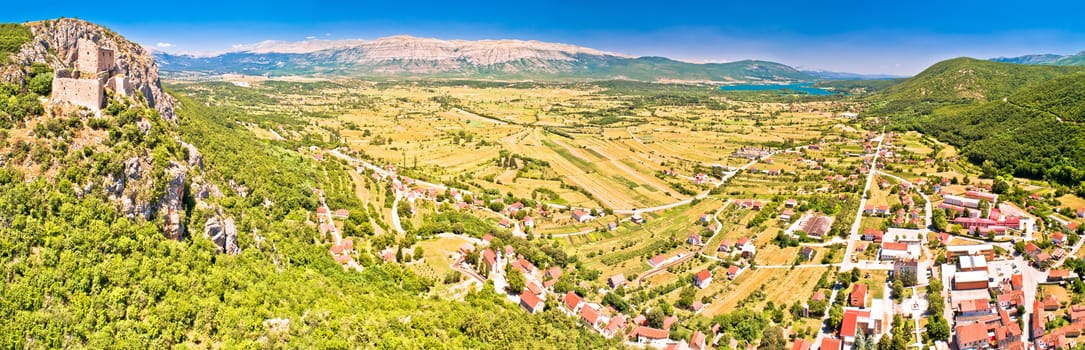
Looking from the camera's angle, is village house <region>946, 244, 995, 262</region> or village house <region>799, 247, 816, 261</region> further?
village house <region>799, 247, 816, 261</region>

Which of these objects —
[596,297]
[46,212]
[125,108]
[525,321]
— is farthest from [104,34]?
[596,297]

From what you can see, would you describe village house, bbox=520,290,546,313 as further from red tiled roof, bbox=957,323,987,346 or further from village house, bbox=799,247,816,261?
red tiled roof, bbox=957,323,987,346

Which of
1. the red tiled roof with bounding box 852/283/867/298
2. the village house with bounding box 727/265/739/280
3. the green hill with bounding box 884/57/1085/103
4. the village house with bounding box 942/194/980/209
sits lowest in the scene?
the village house with bounding box 727/265/739/280

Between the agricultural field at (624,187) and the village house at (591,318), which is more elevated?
the agricultural field at (624,187)

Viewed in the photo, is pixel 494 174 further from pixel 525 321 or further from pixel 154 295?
pixel 154 295

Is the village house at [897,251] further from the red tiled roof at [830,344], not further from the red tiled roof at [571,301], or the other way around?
the red tiled roof at [571,301]

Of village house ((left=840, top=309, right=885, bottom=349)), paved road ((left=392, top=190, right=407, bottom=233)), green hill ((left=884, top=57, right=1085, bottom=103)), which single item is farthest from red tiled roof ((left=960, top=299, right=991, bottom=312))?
green hill ((left=884, top=57, right=1085, bottom=103))

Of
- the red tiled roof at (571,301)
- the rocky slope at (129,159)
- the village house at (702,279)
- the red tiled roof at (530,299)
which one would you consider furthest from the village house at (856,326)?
the rocky slope at (129,159)

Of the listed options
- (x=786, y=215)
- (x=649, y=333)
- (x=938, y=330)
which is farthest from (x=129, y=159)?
(x=786, y=215)
